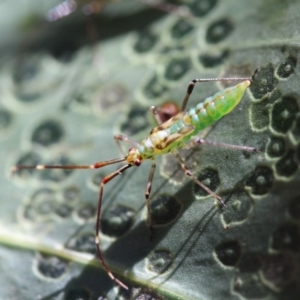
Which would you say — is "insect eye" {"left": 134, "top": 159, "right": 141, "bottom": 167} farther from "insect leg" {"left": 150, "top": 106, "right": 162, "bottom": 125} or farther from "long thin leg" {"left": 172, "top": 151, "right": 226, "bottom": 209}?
"insect leg" {"left": 150, "top": 106, "right": 162, "bottom": 125}

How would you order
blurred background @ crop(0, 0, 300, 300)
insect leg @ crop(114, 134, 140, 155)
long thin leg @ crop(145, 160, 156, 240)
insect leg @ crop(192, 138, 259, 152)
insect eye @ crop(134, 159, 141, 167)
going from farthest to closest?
1. insect leg @ crop(114, 134, 140, 155)
2. insect eye @ crop(134, 159, 141, 167)
3. long thin leg @ crop(145, 160, 156, 240)
4. insect leg @ crop(192, 138, 259, 152)
5. blurred background @ crop(0, 0, 300, 300)

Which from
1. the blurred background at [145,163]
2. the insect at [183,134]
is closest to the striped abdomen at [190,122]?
the insect at [183,134]

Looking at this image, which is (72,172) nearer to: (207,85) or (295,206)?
(207,85)

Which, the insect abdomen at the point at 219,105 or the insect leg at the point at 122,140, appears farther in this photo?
the insect leg at the point at 122,140

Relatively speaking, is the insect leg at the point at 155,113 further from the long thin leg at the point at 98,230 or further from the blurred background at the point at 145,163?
the long thin leg at the point at 98,230

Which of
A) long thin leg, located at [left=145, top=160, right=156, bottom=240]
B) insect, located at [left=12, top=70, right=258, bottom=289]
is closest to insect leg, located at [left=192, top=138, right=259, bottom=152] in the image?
insect, located at [left=12, top=70, right=258, bottom=289]

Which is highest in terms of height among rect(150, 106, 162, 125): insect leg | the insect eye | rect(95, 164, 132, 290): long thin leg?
rect(150, 106, 162, 125): insect leg

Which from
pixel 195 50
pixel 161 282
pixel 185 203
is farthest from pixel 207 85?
pixel 161 282

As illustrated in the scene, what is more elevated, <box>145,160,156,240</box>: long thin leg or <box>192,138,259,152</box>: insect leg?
<box>192,138,259,152</box>: insect leg

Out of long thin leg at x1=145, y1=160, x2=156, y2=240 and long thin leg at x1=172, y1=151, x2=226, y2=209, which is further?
long thin leg at x1=145, y1=160, x2=156, y2=240
